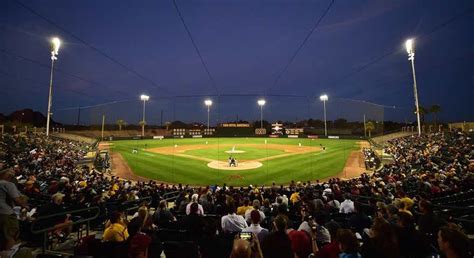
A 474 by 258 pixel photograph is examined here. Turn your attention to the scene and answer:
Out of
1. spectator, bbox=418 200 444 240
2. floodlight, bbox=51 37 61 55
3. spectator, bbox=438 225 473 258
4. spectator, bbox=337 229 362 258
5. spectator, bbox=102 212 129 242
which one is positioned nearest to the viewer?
spectator, bbox=438 225 473 258

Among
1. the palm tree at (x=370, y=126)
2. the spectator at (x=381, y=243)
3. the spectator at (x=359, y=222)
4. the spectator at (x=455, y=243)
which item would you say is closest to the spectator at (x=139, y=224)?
the spectator at (x=381, y=243)

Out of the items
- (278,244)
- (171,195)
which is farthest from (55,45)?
(278,244)

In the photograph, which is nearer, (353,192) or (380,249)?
(380,249)

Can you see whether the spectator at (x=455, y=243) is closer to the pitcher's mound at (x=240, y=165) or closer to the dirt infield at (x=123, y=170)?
the dirt infield at (x=123, y=170)

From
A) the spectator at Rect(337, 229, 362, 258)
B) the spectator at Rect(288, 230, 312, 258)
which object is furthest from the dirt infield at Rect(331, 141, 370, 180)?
the spectator at Rect(337, 229, 362, 258)

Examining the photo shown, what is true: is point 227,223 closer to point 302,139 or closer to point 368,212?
point 368,212

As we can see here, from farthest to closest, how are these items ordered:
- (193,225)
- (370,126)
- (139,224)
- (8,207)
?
(370,126) → (193,225) → (8,207) → (139,224)

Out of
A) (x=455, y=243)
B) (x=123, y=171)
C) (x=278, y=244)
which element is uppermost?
(x=455, y=243)

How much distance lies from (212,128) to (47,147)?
42.4 metres

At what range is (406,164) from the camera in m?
20.6

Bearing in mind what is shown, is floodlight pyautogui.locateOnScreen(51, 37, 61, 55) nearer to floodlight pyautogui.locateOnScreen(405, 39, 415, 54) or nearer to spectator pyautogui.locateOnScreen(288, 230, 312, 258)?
spectator pyautogui.locateOnScreen(288, 230, 312, 258)

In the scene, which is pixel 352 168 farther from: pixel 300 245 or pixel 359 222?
pixel 300 245

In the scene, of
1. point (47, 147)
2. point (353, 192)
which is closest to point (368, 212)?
point (353, 192)

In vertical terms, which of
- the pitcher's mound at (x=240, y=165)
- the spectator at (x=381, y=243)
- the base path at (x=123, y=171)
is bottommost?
the base path at (x=123, y=171)
